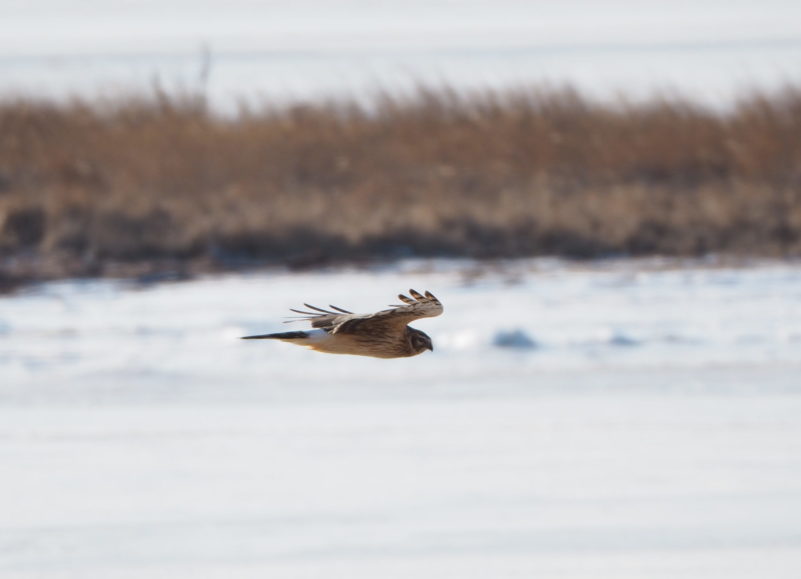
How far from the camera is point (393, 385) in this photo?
8.55 meters

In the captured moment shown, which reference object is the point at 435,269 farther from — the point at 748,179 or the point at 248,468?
the point at 248,468

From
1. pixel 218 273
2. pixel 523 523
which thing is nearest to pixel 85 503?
pixel 523 523

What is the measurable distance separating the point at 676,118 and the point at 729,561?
21.9 feet

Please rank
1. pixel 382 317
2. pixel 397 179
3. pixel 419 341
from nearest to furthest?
pixel 382 317 → pixel 419 341 → pixel 397 179

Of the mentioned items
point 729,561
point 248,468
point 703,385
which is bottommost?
point 729,561

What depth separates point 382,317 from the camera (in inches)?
159

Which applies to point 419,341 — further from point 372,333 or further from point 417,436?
point 417,436

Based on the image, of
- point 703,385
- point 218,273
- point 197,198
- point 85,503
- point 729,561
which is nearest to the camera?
point 729,561

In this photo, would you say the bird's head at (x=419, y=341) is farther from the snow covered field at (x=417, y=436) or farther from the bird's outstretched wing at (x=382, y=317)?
the snow covered field at (x=417, y=436)

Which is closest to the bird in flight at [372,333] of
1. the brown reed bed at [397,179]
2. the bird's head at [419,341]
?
the bird's head at [419,341]

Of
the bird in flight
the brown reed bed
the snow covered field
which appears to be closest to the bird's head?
the bird in flight

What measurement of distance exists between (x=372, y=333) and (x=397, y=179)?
319 inches

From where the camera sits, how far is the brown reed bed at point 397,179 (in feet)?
37.9

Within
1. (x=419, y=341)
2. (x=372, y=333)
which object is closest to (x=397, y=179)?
(x=419, y=341)
